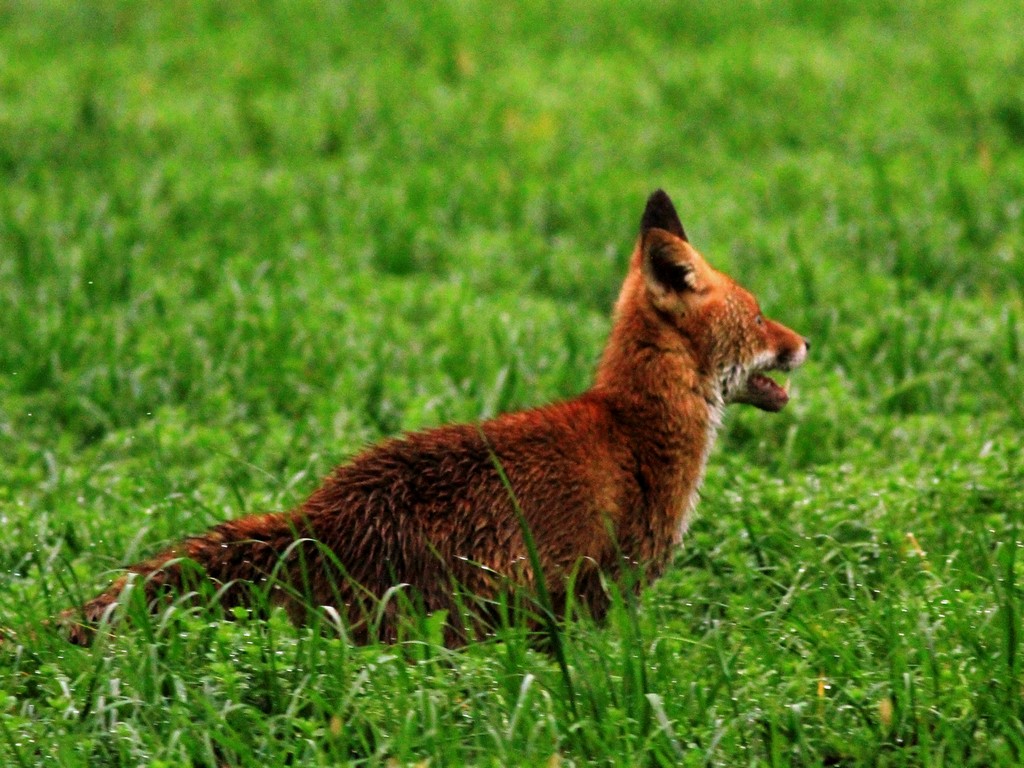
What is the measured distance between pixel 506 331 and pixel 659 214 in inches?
90.5

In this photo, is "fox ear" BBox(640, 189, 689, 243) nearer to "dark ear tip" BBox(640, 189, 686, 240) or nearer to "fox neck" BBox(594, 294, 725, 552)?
"dark ear tip" BBox(640, 189, 686, 240)

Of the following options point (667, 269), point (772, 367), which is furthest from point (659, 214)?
point (772, 367)

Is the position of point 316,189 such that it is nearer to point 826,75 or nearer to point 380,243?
point 380,243

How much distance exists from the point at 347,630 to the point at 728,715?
107 cm

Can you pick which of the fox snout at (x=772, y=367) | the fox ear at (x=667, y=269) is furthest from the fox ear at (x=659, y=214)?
the fox snout at (x=772, y=367)

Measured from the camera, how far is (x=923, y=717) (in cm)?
436

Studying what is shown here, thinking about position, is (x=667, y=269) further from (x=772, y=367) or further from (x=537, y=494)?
(x=537, y=494)

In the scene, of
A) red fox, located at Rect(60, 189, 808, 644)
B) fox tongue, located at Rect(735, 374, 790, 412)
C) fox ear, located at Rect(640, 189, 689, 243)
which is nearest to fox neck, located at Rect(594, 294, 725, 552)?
red fox, located at Rect(60, 189, 808, 644)

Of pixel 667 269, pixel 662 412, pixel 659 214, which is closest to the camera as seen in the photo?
pixel 662 412

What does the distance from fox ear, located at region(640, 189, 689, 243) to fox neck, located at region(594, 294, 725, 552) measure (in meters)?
0.36

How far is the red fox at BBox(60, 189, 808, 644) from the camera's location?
4.79 m

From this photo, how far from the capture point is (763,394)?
5883 millimetres

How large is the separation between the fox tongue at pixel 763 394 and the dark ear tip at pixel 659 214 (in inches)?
22.3

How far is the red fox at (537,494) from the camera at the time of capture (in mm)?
4793
